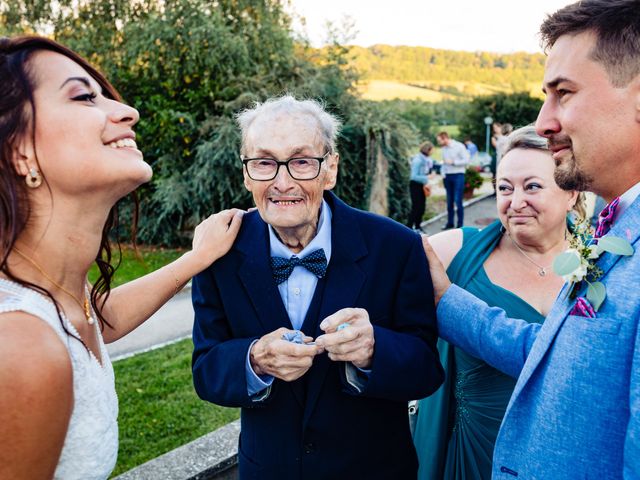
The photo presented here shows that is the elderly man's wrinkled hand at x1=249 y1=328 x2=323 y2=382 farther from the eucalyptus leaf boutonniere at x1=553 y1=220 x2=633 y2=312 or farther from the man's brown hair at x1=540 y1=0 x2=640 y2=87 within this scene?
the man's brown hair at x1=540 y1=0 x2=640 y2=87

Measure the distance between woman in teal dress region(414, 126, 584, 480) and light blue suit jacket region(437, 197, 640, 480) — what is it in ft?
3.19

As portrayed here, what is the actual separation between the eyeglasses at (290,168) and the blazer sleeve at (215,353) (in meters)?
0.51

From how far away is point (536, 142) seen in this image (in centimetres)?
275

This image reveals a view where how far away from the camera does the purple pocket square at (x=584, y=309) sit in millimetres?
1491

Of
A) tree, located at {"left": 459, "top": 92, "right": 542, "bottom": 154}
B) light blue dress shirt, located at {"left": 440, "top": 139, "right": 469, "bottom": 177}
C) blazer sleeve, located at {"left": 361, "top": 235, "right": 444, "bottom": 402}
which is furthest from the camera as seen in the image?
tree, located at {"left": 459, "top": 92, "right": 542, "bottom": 154}

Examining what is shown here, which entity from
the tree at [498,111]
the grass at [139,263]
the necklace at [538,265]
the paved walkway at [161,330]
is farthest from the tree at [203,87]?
the tree at [498,111]

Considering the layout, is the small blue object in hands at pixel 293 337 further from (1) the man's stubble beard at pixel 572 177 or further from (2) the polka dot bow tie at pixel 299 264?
(1) the man's stubble beard at pixel 572 177

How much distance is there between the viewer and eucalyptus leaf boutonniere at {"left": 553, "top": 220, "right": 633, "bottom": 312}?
Result: 1.46 m

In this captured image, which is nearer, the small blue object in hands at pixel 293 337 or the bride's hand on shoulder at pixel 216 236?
the small blue object in hands at pixel 293 337

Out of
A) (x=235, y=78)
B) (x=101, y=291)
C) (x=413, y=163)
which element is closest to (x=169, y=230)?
(x=235, y=78)

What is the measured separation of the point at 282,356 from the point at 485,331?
968 mm

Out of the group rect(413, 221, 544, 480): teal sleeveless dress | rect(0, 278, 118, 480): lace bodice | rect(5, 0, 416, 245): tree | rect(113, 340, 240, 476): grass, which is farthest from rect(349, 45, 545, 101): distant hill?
rect(0, 278, 118, 480): lace bodice

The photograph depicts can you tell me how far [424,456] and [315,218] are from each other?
149 cm

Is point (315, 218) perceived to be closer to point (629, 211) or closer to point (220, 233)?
point (220, 233)
